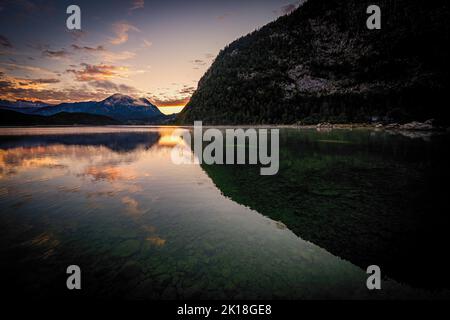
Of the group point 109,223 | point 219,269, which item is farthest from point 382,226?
point 109,223

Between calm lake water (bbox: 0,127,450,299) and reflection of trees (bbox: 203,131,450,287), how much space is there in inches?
2.4

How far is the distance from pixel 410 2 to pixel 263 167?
253616mm

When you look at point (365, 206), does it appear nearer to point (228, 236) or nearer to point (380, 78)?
point (228, 236)

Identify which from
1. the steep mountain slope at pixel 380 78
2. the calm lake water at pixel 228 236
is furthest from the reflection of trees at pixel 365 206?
the steep mountain slope at pixel 380 78

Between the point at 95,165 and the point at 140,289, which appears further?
the point at 95,165

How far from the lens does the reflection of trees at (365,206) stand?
824 centimetres

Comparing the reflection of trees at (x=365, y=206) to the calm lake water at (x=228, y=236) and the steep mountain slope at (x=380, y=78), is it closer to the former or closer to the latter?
the calm lake water at (x=228, y=236)

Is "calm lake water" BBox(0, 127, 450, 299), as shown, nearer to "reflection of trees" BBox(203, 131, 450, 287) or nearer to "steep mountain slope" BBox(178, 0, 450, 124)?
"reflection of trees" BBox(203, 131, 450, 287)

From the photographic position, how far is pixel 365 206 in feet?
42.4

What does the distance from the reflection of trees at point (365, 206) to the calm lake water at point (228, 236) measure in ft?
0.20

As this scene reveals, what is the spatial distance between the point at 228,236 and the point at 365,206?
27.4 ft
